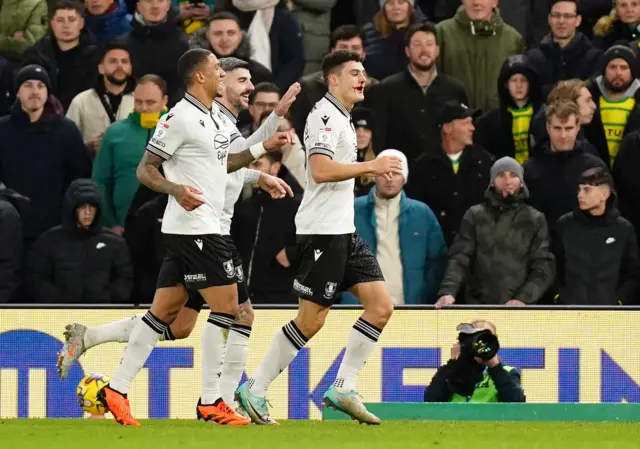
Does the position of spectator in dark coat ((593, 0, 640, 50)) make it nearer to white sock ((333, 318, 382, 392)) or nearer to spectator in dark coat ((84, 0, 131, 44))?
spectator in dark coat ((84, 0, 131, 44))

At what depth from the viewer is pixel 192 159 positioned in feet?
34.4

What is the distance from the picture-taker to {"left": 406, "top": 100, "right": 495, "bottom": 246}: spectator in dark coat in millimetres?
14422

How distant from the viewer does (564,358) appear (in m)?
13.1

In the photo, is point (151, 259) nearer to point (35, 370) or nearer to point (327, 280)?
point (35, 370)

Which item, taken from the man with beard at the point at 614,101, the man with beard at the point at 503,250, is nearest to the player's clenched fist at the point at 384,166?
the man with beard at the point at 503,250

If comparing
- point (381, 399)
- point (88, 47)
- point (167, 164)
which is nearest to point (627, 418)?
A: point (381, 399)

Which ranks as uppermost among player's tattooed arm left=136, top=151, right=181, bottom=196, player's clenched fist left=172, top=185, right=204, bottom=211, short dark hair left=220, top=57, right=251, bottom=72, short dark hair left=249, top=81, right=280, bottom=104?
short dark hair left=249, top=81, right=280, bottom=104

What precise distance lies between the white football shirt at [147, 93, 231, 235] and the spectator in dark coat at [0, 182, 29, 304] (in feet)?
11.7

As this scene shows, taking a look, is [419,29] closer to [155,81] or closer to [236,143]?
[155,81]

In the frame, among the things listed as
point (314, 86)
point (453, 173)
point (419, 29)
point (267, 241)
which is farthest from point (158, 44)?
point (453, 173)

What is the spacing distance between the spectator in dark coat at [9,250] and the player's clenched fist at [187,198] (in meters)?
3.95

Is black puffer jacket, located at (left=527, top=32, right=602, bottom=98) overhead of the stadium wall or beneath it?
overhead

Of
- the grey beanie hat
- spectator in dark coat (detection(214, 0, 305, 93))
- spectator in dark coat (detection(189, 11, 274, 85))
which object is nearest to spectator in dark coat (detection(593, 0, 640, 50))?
the grey beanie hat

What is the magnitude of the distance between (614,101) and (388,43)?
250cm
